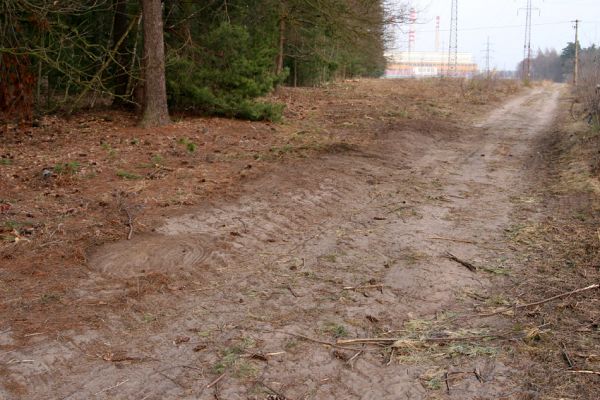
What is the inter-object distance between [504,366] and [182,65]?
1110 cm

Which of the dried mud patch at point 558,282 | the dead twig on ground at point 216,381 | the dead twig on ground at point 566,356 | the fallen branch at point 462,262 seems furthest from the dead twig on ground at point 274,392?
the fallen branch at point 462,262

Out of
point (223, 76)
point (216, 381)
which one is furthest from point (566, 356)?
point (223, 76)

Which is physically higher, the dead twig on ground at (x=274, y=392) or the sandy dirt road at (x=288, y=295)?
the sandy dirt road at (x=288, y=295)

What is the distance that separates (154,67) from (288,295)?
838cm

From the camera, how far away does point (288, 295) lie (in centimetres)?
520

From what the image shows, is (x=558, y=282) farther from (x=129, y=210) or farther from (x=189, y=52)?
(x=189, y=52)

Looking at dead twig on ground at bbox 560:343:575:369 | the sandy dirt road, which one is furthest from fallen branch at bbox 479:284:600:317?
dead twig on ground at bbox 560:343:575:369

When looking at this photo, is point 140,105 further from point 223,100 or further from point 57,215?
point 57,215

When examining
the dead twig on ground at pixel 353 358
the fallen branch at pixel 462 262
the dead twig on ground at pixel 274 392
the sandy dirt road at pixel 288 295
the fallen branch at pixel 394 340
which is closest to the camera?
the dead twig on ground at pixel 274 392

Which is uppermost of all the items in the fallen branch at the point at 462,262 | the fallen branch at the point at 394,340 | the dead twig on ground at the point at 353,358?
the fallen branch at the point at 462,262

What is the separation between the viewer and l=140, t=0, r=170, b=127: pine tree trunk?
39.1 feet

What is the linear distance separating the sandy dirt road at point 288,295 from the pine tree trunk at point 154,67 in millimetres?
4602

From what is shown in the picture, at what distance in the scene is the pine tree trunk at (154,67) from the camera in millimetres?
11922

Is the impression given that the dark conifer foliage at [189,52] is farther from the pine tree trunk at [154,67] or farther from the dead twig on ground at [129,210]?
the dead twig on ground at [129,210]
